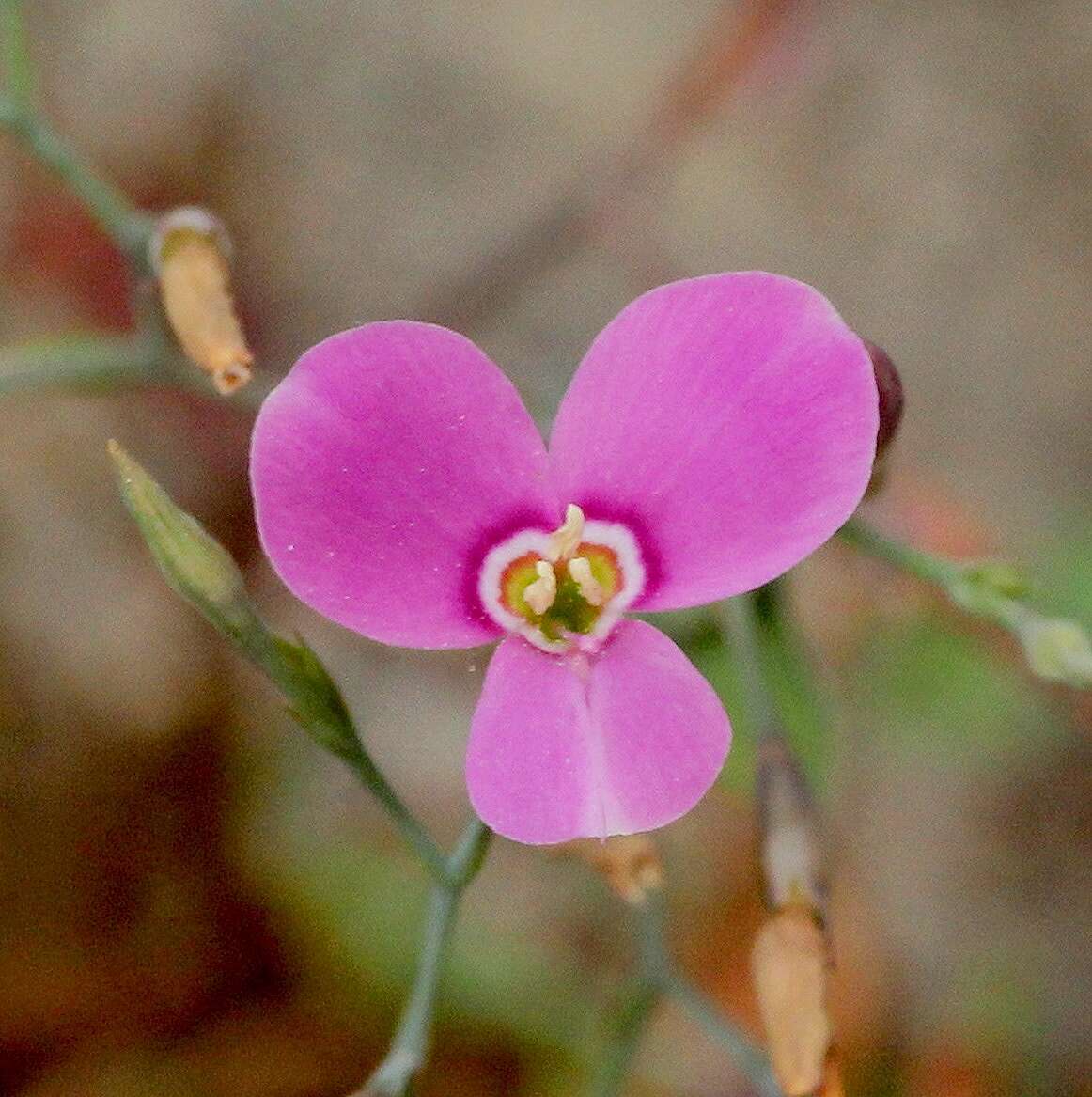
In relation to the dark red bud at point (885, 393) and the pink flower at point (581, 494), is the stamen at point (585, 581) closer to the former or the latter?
the pink flower at point (581, 494)

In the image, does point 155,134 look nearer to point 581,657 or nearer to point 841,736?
point 841,736

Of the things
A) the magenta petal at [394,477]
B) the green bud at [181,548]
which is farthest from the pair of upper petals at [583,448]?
the green bud at [181,548]

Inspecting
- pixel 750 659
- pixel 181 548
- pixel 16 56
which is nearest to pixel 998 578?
pixel 750 659

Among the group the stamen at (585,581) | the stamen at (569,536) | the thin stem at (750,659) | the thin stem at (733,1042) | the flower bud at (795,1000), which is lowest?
the thin stem at (733,1042)

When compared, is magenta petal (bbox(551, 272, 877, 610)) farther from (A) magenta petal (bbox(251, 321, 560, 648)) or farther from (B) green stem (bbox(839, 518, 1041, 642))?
(B) green stem (bbox(839, 518, 1041, 642))

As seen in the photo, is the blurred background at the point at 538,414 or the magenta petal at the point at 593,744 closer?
the magenta petal at the point at 593,744

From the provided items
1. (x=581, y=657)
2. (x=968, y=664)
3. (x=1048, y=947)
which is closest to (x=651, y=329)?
(x=581, y=657)
